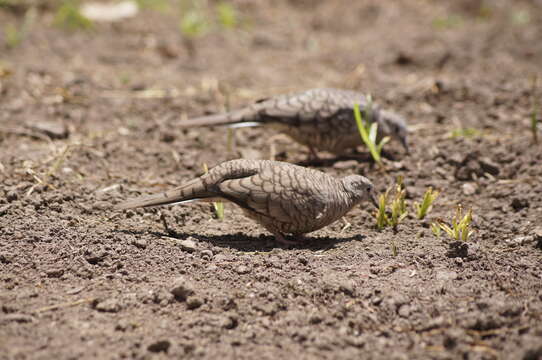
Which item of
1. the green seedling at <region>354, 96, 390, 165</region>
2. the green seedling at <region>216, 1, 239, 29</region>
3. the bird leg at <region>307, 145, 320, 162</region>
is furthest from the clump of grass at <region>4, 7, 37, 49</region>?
the green seedling at <region>354, 96, 390, 165</region>

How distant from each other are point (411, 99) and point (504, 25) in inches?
156

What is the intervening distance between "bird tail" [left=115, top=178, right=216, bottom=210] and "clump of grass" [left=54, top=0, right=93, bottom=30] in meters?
5.93

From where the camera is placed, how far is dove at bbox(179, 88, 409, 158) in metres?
4.90

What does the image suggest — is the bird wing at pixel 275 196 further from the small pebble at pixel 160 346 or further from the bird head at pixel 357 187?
the small pebble at pixel 160 346

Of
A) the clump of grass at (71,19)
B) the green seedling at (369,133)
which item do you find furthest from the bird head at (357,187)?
the clump of grass at (71,19)

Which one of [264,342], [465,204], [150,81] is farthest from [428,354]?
[150,81]

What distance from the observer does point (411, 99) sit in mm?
6508

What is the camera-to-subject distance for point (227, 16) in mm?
9094

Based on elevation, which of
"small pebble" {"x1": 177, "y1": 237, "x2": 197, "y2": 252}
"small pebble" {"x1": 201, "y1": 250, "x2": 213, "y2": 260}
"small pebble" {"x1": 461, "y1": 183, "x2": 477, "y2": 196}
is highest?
"small pebble" {"x1": 177, "y1": 237, "x2": 197, "y2": 252}

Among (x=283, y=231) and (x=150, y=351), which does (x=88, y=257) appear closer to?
(x=150, y=351)

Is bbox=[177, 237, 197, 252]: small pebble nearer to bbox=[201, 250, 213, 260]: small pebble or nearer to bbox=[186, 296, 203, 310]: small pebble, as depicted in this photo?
bbox=[201, 250, 213, 260]: small pebble

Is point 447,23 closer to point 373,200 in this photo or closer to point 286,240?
point 373,200

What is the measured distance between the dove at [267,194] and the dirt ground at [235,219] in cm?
20

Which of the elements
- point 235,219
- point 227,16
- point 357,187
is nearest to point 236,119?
point 235,219
